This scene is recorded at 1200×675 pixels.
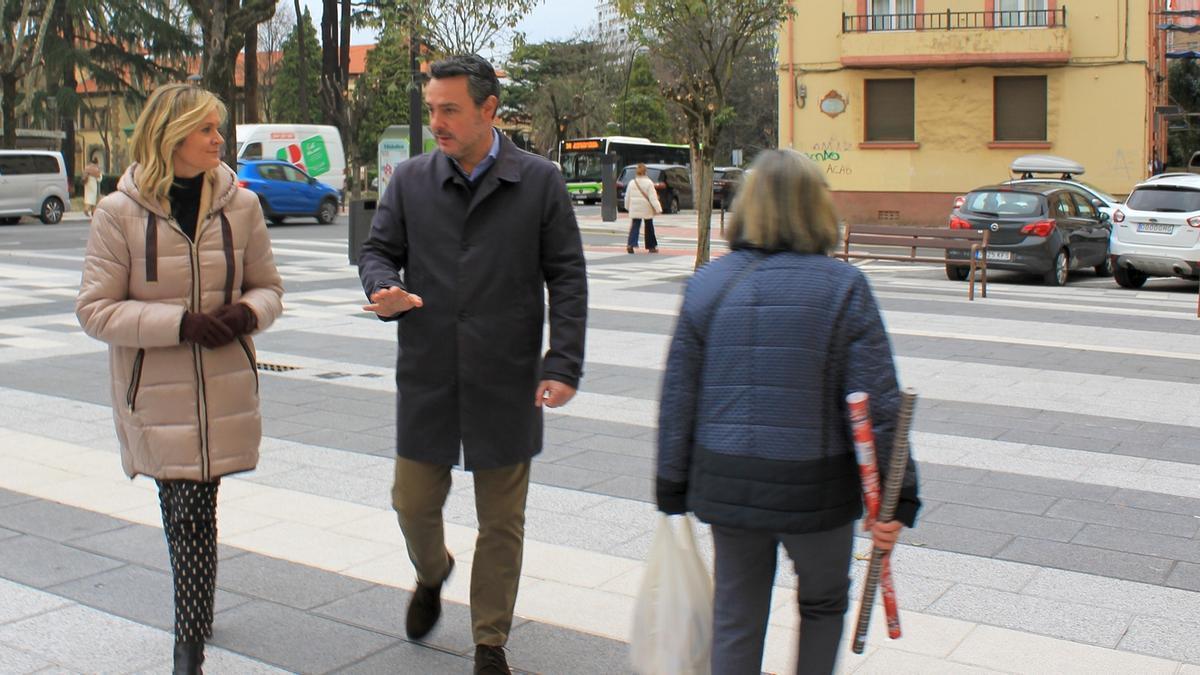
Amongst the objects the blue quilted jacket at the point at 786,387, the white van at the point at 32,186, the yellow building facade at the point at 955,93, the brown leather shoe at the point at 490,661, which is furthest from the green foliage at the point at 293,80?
the blue quilted jacket at the point at 786,387

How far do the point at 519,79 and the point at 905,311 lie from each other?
69.1m

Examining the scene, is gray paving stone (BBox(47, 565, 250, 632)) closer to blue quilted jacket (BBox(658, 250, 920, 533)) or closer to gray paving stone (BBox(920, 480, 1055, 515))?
blue quilted jacket (BBox(658, 250, 920, 533))

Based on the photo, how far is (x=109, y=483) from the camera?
21.1 ft

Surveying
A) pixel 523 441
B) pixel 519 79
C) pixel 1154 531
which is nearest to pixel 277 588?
pixel 523 441

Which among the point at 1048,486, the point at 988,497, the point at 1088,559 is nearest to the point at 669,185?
the point at 1048,486

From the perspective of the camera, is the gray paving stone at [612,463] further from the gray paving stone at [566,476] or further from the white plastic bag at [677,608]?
the white plastic bag at [677,608]

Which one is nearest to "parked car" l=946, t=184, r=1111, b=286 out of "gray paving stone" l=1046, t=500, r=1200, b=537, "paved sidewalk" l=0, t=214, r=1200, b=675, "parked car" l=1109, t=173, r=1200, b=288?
"parked car" l=1109, t=173, r=1200, b=288

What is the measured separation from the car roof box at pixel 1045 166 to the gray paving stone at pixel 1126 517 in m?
23.7

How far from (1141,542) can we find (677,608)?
2980 millimetres

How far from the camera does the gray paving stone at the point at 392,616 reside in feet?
14.1

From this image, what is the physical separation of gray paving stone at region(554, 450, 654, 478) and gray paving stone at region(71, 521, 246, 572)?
2062 mm

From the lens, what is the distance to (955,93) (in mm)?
32625

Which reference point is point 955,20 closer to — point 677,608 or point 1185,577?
point 1185,577

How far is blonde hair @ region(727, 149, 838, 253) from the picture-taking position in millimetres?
3104
